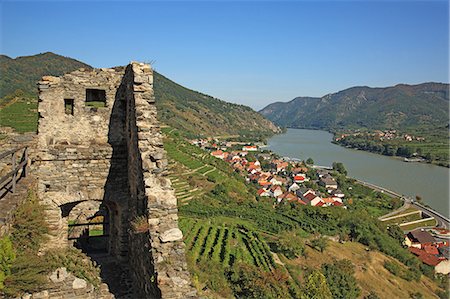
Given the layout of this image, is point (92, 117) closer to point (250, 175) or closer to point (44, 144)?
point (44, 144)

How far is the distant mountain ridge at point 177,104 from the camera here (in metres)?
58.1

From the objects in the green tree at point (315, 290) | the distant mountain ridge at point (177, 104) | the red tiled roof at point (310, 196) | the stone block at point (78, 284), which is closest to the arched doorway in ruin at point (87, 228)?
the stone block at point (78, 284)

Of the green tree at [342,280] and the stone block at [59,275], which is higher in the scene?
the stone block at [59,275]

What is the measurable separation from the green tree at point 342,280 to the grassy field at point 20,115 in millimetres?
22574

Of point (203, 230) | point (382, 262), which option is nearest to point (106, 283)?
point (203, 230)

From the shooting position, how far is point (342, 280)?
27.2 meters

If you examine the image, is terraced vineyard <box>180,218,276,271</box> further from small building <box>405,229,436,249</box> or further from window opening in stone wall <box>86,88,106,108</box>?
small building <box>405,229,436,249</box>

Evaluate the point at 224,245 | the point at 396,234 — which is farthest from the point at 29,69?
the point at 396,234

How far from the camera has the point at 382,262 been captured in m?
35.1

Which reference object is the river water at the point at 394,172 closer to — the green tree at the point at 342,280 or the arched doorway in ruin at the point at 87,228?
the green tree at the point at 342,280

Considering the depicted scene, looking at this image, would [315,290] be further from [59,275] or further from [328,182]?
[328,182]

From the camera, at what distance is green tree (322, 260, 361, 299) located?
26.3m

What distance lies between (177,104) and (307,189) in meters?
71.9

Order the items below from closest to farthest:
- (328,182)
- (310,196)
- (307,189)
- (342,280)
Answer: (342,280) → (310,196) → (307,189) → (328,182)
